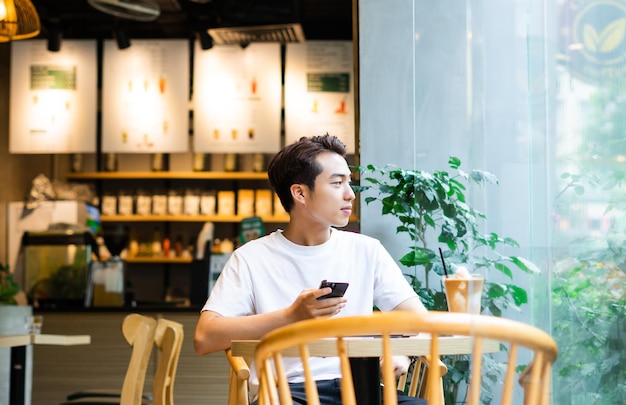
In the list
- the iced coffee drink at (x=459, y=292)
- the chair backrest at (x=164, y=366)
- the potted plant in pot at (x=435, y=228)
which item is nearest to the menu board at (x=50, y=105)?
the chair backrest at (x=164, y=366)

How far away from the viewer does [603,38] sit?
1752 millimetres

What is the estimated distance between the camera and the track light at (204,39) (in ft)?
25.2

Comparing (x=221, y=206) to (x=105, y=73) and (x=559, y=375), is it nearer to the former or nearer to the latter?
(x=105, y=73)

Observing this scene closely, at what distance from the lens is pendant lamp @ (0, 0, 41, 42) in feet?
19.3

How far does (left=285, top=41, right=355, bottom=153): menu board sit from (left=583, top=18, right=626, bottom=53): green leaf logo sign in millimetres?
5864

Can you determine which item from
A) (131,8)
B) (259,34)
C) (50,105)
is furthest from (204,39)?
(50,105)

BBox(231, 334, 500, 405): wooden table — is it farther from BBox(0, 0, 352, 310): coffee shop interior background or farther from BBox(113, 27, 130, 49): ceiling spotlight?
BBox(113, 27, 130, 49): ceiling spotlight

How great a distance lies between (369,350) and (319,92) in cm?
596

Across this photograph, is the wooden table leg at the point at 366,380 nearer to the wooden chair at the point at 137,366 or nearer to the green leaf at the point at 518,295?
the green leaf at the point at 518,295

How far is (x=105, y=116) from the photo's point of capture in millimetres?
7785

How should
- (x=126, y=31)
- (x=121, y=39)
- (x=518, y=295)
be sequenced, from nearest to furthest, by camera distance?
(x=518, y=295)
(x=121, y=39)
(x=126, y=31)

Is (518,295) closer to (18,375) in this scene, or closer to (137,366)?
(137,366)

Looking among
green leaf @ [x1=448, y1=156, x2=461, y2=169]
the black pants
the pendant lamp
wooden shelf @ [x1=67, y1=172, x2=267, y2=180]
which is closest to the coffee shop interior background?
wooden shelf @ [x1=67, y1=172, x2=267, y2=180]

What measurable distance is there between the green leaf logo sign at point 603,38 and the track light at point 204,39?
20.3 ft
